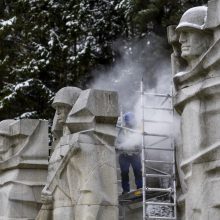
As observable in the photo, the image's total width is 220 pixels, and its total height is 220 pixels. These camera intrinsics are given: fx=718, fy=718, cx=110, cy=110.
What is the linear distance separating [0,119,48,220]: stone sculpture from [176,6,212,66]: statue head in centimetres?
491

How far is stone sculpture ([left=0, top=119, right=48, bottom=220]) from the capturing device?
13.3 meters

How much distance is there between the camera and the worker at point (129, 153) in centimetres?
1376

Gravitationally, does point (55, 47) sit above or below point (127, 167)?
above

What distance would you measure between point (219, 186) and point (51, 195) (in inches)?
154

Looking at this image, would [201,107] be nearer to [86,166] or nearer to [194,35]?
[194,35]

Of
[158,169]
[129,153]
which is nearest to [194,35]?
[158,169]

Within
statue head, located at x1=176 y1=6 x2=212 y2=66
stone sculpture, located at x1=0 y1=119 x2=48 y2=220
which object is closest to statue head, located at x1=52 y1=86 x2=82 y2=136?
stone sculpture, located at x1=0 y1=119 x2=48 y2=220

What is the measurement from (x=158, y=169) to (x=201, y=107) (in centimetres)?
424

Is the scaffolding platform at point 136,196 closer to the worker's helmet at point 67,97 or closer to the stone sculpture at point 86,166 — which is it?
the stone sculpture at point 86,166

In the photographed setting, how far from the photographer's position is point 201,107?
9.03 m

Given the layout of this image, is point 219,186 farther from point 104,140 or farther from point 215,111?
point 104,140

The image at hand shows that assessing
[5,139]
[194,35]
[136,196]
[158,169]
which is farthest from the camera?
[5,139]

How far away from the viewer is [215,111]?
8.87 metres

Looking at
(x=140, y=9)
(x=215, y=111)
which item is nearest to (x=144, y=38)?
(x=140, y=9)
